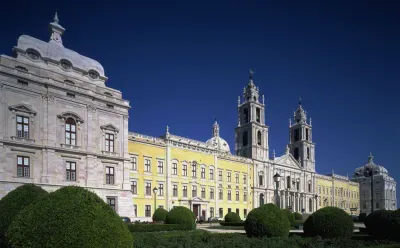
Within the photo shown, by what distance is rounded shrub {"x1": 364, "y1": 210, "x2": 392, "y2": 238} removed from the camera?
21281mm

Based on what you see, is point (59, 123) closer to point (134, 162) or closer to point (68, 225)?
point (134, 162)

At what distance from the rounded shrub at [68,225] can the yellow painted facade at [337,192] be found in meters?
78.0

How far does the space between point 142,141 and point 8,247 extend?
3271cm

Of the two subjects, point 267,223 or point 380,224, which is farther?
point 380,224

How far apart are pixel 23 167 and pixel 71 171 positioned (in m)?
3.99

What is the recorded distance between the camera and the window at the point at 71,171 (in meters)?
30.6

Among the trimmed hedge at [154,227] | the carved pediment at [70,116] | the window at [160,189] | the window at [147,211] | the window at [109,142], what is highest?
the carved pediment at [70,116]

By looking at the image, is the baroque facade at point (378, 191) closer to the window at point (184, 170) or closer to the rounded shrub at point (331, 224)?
the window at point (184, 170)

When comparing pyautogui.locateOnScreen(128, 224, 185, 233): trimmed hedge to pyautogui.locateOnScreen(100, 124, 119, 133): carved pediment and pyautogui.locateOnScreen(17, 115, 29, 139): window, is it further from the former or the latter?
pyautogui.locateOnScreen(100, 124, 119, 133): carved pediment

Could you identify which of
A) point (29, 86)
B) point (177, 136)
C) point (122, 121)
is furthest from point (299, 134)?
point (29, 86)

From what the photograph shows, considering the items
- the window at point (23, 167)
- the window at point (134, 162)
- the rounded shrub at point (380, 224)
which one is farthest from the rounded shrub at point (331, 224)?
the window at point (134, 162)

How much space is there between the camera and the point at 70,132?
103 ft

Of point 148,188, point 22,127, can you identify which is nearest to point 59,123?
point 22,127

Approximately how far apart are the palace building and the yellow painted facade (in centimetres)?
3372
